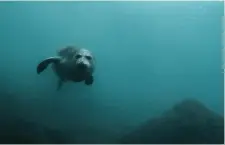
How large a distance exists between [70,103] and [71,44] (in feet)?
0.87

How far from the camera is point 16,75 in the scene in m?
1.49

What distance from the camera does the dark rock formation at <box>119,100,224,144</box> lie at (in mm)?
1473

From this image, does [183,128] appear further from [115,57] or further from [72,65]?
[72,65]

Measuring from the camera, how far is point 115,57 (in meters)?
1.51

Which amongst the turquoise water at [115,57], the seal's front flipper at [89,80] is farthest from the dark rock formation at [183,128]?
the seal's front flipper at [89,80]

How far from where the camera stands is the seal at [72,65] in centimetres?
142

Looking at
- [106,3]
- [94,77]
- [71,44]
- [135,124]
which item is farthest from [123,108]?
[106,3]

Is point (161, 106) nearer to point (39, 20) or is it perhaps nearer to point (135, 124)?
point (135, 124)

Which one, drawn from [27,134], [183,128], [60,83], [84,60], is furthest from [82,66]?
[183,128]

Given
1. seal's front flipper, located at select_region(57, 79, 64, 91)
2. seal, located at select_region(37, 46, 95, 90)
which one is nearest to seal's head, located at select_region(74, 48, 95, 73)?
seal, located at select_region(37, 46, 95, 90)

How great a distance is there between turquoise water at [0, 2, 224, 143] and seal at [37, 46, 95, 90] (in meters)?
0.03

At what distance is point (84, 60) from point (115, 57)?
162 mm

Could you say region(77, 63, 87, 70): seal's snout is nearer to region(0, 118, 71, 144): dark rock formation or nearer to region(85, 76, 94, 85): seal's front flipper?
region(85, 76, 94, 85): seal's front flipper

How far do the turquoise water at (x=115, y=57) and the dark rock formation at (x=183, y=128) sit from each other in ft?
0.14
